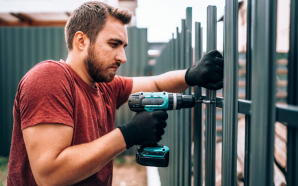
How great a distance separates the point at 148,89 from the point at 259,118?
145 cm

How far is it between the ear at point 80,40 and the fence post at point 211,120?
861 mm

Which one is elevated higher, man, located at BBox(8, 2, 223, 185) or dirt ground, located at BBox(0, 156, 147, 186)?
man, located at BBox(8, 2, 223, 185)

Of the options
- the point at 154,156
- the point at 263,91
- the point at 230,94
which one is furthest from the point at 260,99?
the point at 154,156

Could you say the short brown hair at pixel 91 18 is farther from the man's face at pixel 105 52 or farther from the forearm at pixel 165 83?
the forearm at pixel 165 83

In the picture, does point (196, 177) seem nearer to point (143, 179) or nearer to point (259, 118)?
point (259, 118)

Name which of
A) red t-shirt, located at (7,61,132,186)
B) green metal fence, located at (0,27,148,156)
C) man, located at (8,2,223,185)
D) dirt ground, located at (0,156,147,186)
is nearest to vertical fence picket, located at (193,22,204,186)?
man, located at (8,2,223,185)

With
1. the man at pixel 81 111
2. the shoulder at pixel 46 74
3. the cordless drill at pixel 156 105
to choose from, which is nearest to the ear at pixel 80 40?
the man at pixel 81 111

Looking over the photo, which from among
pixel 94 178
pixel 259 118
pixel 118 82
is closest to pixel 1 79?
pixel 118 82

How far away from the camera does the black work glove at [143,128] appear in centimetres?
136

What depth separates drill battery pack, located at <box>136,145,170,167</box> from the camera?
1497mm

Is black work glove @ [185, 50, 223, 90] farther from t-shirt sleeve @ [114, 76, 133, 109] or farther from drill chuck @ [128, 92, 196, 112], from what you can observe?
t-shirt sleeve @ [114, 76, 133, 109]

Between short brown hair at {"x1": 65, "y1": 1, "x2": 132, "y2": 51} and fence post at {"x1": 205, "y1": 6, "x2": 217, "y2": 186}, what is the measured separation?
0.71 m

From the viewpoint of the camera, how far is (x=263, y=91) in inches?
27.4

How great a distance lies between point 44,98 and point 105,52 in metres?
0.58
